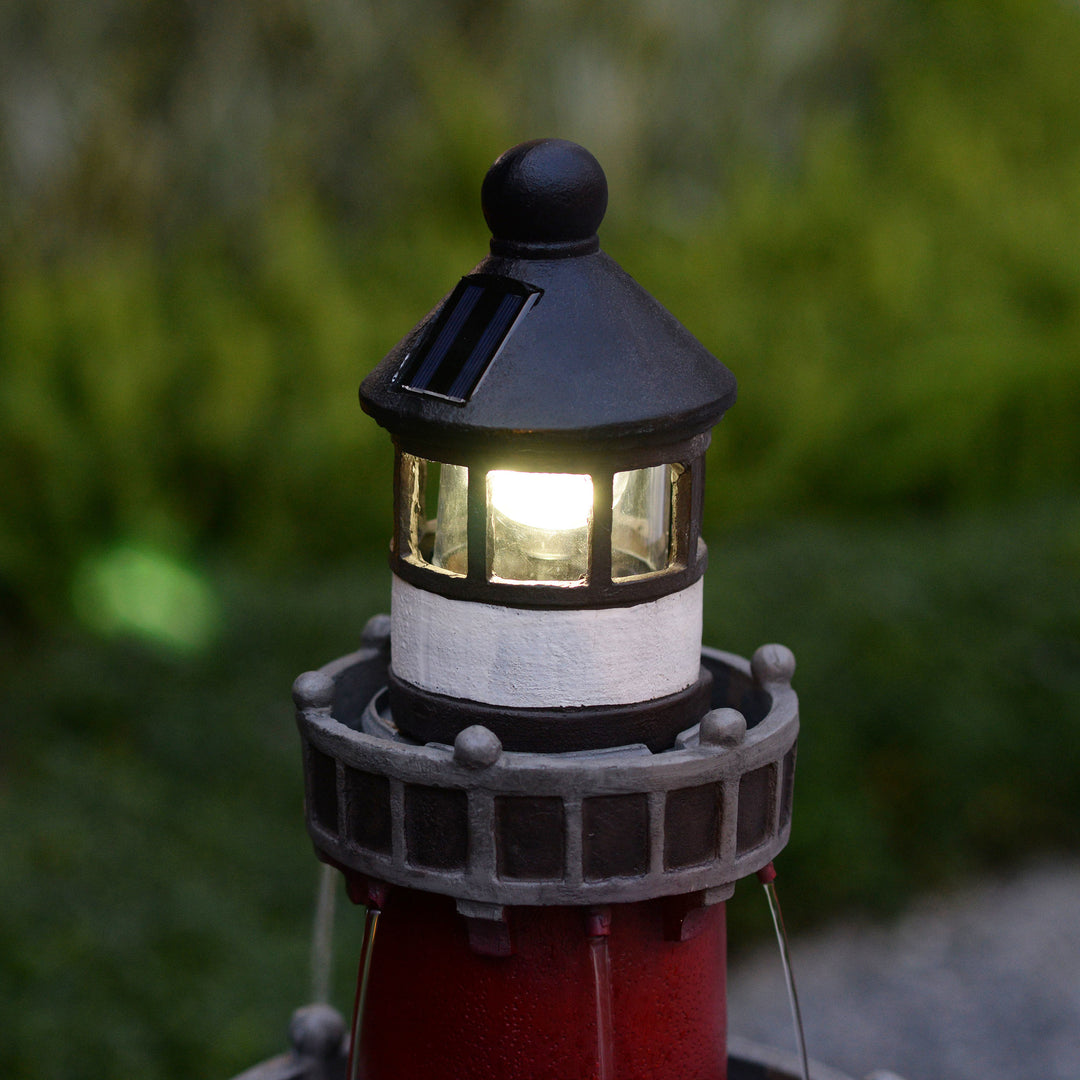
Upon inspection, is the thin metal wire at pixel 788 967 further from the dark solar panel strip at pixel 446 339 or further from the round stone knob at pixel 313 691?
the dark solar panel strip at pixel 446 339

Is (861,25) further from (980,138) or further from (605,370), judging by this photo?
(605,370)

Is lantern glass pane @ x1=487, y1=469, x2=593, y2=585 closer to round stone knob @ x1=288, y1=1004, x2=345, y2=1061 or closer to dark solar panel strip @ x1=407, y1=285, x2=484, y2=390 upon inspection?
dark solar panel strip @ x1=407, y1=285, x2=484, y2=390

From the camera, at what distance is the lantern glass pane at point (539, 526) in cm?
252

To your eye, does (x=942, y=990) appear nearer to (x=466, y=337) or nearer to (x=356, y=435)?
(x=356, y=435)

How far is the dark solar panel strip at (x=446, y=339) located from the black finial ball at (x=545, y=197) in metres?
0.11

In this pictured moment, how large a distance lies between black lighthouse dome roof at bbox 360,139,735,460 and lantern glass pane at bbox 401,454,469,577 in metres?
0.12

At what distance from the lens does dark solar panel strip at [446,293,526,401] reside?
2383mm

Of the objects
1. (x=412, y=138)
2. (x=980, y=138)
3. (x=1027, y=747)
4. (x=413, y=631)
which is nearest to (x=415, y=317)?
(x=412, y=138)

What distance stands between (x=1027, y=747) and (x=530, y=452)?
7.42 meters

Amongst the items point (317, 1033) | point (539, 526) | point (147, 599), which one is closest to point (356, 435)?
point (147, 599)

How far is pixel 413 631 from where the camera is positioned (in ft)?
8.52

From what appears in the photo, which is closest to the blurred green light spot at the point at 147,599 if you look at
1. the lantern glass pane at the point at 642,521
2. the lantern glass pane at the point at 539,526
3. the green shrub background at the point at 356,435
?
the green shrub background at the point at 356,435

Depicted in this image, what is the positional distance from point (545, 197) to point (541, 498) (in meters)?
0.47

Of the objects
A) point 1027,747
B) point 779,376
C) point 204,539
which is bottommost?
point 1027,747
